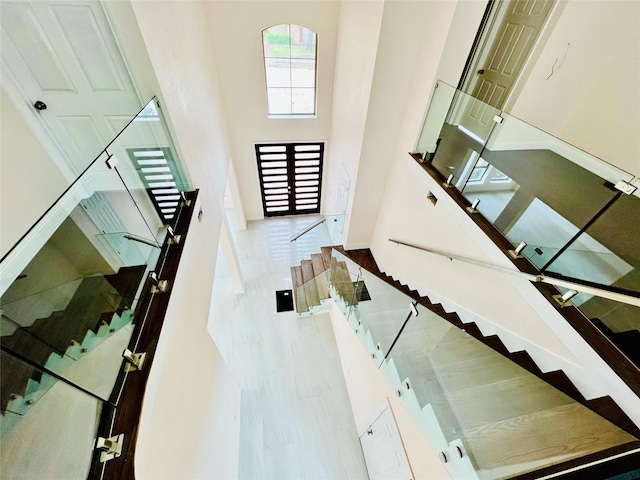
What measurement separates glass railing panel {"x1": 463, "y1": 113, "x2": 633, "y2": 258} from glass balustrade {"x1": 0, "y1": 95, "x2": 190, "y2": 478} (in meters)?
3.25

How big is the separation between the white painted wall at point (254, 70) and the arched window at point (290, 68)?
0.58ft

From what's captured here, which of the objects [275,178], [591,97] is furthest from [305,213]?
[591,97]

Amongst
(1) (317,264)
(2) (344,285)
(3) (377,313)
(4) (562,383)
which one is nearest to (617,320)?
(4) (562,383)

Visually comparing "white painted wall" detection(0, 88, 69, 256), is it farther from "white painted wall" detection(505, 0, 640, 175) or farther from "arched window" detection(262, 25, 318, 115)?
"white painted wall" detection(505, 0, 640, 175)

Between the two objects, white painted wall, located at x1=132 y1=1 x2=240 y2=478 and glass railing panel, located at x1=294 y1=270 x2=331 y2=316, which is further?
glass railing panel, located at x1=294 y1=270 x2=331 y2=316

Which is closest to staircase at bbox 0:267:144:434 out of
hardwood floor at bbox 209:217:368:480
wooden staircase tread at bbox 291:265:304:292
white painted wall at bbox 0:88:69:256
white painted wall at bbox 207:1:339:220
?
white painted wall at bbox 0:88:69:256

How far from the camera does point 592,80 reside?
8.72 feet

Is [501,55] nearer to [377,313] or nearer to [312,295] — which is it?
[377,313]

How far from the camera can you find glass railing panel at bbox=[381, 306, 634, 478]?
1640 mm

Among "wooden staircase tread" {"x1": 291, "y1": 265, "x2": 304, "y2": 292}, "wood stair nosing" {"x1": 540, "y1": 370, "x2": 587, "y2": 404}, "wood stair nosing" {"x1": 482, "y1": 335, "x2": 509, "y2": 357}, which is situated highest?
"wooden staircase tread" {"x1": 291, "y1": 265, "x2": 304, "y2": 292}

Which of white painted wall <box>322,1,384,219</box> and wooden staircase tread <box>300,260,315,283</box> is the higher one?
white painted wall <box>322,1,384,219</box>

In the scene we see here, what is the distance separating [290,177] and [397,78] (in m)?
3.80

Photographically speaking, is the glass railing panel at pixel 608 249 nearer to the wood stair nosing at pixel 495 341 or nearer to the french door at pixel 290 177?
the wood stair nosing at pixel 495 341

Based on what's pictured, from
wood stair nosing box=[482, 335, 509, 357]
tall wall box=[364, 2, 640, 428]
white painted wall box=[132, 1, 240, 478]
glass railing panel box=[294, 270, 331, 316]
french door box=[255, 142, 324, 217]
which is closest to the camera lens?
white painted wall box=[132, 1, 240, 478]
